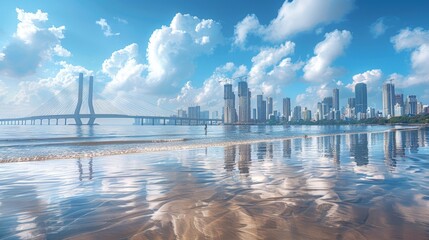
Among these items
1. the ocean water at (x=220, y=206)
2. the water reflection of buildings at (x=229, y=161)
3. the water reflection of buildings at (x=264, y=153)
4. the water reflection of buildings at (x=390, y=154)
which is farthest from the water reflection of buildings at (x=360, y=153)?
the water reflection of buildings at (x=229, y=161)

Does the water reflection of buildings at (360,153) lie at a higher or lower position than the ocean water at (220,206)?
lower

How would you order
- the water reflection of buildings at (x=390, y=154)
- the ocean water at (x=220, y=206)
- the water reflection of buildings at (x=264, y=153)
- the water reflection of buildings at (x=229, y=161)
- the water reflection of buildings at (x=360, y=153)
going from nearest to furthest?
the ocean water at (x=220, y=206)
the water reflection of buildings at (x=229, y=161)
the water reflection of buildings at (x=390, y=154)
the water reflection of buildings at (x=360, y=153)
the water reflection of buildings at (x=264, y=153)

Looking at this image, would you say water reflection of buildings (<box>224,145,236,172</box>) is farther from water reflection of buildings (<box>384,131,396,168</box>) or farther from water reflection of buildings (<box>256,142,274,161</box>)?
water reflection of buildings (<box>384,131,396,168</box>)

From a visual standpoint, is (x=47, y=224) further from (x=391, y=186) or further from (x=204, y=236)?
(x=391, y=186)

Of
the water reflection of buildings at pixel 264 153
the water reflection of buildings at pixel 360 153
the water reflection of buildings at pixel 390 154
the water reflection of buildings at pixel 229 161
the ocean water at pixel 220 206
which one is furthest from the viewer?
the water reflection of buildings at pixel 264 153

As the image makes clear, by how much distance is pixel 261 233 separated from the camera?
4.90 meters

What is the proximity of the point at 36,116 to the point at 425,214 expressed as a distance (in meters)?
183

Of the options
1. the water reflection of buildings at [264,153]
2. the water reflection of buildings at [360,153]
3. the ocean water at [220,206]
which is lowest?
the water reflection of buildings at [264,153]

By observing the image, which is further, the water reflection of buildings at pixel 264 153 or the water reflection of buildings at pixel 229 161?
the water reflection of buildings at pixel 264 153

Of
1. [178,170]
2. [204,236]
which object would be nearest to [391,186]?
[204,236]

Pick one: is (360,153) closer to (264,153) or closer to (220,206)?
(264,153)

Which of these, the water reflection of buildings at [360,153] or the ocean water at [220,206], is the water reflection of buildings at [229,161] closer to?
the ocean water at [220,206]

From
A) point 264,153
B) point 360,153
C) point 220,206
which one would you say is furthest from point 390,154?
point 220,206

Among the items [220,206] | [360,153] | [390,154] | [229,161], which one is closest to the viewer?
[220,206]
